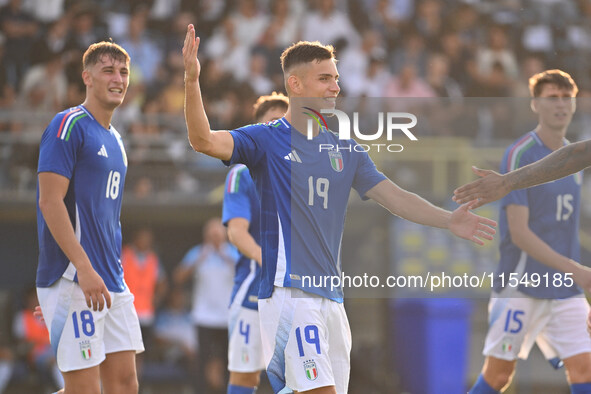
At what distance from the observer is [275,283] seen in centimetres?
541

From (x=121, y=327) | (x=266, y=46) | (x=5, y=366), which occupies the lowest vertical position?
(x=5, y=366)

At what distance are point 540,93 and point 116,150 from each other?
342 cm

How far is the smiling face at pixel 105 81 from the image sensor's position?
20.2 ft

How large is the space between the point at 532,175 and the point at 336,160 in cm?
127

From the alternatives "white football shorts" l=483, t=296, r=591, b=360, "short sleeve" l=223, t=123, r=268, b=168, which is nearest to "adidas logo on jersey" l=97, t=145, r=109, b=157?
"short sleeve" l=223, t=123, r=268, b=168

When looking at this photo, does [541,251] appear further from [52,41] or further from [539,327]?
[52,41]

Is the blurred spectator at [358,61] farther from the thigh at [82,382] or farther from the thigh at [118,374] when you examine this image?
the thigh at [82,382]

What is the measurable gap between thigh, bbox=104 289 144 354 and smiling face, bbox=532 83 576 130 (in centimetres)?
357

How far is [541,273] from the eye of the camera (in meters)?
7.05

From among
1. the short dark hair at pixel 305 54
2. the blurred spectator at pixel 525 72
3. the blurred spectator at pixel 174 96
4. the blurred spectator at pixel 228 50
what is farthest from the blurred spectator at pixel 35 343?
the blurred spectator at pixel 525 72

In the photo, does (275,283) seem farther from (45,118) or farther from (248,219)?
(45,118)

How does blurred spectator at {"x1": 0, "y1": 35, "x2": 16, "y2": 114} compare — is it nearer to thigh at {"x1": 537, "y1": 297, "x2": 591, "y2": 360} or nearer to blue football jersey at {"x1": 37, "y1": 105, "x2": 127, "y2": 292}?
blue football jersey at {"x1": 37, "y1": 105, "x2": 127, "y2": 292}

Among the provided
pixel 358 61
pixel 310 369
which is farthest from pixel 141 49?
pixel 310 369

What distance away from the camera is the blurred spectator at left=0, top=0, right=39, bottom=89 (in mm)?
14734
